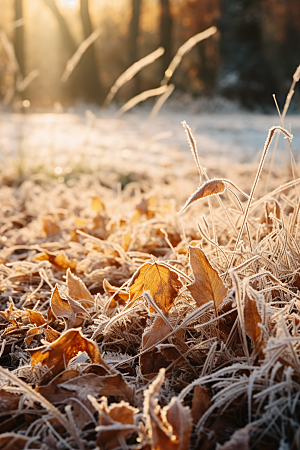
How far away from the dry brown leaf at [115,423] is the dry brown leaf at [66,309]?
37 centimetres

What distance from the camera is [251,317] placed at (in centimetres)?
75

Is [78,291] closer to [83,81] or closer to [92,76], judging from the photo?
[92,76]

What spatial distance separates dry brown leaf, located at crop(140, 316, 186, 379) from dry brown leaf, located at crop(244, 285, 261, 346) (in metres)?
0.17

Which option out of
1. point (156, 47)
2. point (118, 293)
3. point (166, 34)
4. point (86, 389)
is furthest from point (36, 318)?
point (156, 47)

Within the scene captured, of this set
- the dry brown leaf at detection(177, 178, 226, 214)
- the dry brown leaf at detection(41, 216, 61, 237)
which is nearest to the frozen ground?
the dry brown leaf at detection(41, 216, 61, 237)

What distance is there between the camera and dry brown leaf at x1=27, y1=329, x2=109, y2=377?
31.6 inches

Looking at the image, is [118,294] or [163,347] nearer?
[163,347]

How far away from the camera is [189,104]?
40.9 ft

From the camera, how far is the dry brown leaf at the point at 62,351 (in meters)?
0.80

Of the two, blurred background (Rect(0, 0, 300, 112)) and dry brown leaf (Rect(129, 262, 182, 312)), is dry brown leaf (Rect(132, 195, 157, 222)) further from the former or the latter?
blurred background (Rect(0, 0, 300, 112))

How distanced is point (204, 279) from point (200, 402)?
24cm

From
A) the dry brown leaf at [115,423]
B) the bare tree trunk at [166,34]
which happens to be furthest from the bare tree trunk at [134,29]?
the dry brown leaf at [115,423]

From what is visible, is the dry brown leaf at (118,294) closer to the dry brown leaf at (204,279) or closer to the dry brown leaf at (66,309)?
the dry brown leaf at (66,309)

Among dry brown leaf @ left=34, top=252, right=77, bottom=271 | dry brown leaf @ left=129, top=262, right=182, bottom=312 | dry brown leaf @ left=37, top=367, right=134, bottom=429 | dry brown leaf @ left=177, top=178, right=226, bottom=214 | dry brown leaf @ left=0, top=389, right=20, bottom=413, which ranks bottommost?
dry brown leaf @ left=34, top=252, right=77, bottom=271
